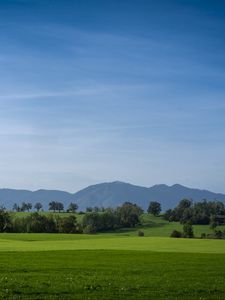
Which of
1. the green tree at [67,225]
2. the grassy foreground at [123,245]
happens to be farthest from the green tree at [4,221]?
the grassy foreground at [123,245]

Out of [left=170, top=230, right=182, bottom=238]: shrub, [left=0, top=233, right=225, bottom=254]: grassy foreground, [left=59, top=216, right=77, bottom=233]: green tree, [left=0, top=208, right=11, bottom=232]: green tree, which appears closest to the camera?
[left=0, top=233, right=225, bottom=254]: grassy foreground

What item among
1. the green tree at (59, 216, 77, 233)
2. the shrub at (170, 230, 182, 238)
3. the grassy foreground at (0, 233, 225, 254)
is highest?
the green tree at (59, 216, 77, 233)

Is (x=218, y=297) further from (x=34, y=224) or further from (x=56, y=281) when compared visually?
(x=34, y=224)

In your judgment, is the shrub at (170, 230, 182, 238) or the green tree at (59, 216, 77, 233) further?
the green tree at (59, 216, 77, 233)

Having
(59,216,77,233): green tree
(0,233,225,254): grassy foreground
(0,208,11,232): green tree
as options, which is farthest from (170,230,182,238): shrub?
(0,233,225,254): grassy foreground

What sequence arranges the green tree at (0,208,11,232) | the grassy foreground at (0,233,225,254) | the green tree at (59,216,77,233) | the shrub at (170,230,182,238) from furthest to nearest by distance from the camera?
the green tree at (59,216,77,233), the green tree at (0,208,11,232), the shrub at (170,230,182,238), the grassy foreground at (0,233,225,254)

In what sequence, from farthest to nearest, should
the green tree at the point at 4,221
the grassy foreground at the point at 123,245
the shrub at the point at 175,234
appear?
the green tree at the point at 4,221, the shrub at the point at 175,234, the grassy foreground at the point at 123,245

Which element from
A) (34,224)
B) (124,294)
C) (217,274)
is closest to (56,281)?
(124,294)

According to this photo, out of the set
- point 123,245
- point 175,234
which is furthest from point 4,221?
point 123,245

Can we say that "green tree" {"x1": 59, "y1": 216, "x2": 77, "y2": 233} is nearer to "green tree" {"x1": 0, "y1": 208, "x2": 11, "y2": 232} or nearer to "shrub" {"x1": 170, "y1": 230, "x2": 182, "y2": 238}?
"green tree" {"x1": 0, "y1": 208, "x2": 11, "y2": 232}

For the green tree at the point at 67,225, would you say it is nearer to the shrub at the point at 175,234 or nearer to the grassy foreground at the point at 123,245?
the shrub at the point at 175,234

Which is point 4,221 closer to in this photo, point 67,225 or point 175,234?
point 67,225

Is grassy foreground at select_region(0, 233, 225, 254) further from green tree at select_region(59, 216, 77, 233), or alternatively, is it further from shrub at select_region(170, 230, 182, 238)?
green tree at select_region(59, 216, 77, 233)

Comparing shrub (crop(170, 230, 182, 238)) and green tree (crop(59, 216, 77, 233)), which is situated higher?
green tree (crop(59, 216, 77, 233))
